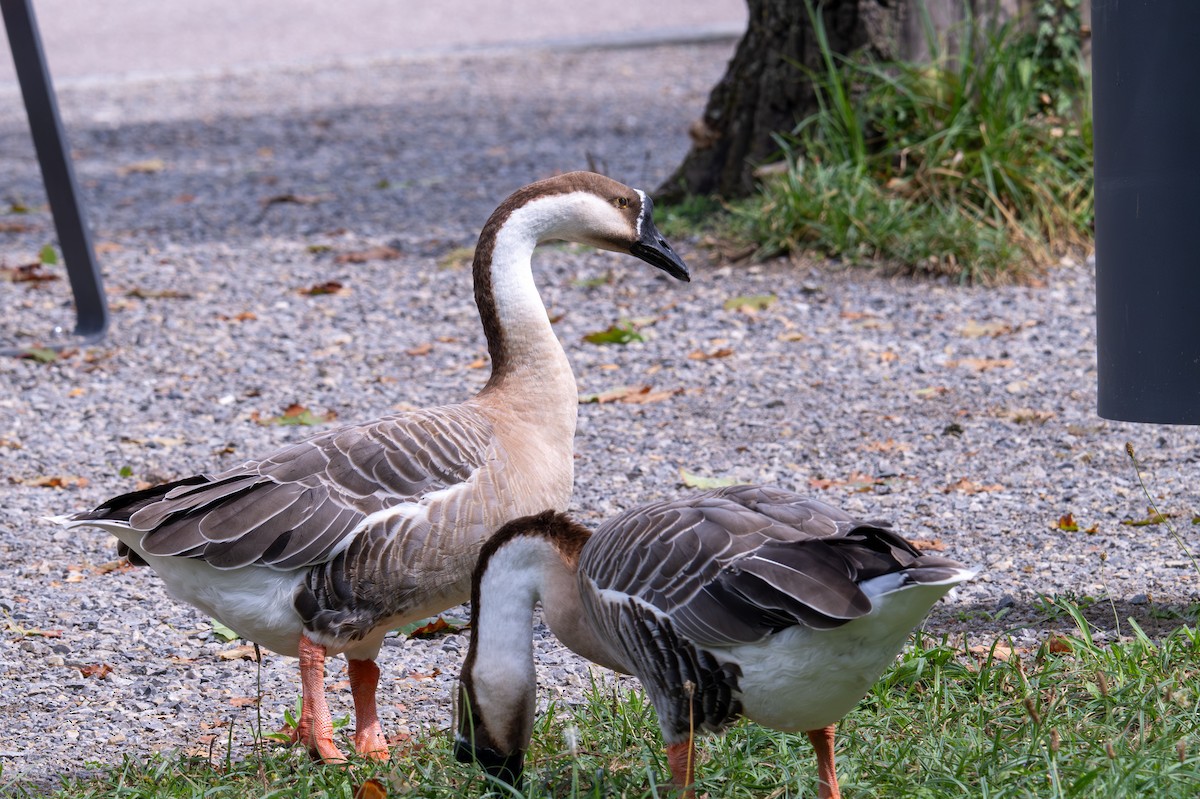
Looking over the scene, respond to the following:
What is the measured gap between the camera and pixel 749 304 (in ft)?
24.1

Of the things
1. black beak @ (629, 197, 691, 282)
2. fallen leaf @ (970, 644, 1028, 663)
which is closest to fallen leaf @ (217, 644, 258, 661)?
black beak @ (629, 197, 691, 282)

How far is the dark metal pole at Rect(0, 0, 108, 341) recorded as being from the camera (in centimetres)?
707

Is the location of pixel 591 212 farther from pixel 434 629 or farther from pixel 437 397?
pixel 437 397

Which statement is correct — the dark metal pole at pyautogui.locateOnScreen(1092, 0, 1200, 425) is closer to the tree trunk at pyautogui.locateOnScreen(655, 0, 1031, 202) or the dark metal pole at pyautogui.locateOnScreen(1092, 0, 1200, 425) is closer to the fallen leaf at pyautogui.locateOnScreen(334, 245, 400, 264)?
the tree trunk at pyautogui.locateOnScreen(655, 0, 1031, 202)

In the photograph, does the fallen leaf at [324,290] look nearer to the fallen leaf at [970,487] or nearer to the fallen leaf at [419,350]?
the fallen leaf at [419,350]

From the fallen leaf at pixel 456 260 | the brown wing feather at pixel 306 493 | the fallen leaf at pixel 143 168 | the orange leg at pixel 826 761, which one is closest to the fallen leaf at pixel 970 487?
the brown wing feather at pixel 306 493

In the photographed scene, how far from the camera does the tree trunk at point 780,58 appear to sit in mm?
7984

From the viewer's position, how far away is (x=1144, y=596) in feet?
13.0

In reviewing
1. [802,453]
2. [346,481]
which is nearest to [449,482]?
[346,481]

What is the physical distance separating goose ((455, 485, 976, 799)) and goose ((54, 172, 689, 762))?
0.36m

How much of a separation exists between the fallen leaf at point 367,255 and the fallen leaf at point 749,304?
2.44m

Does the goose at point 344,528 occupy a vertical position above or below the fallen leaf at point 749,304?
above

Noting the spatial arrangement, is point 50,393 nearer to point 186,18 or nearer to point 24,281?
point 24,281

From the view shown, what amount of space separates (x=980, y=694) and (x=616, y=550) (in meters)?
1.11
